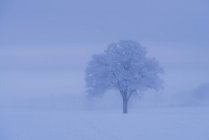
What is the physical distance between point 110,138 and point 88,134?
1.71 metres

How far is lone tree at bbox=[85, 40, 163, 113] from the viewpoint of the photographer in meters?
40.0

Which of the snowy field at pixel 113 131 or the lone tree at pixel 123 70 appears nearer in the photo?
the snowy field at pixel 113 131

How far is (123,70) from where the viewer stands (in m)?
40.1

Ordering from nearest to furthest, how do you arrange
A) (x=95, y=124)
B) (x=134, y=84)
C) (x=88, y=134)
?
(x=88, y=134) < (x=95, y=124) < (x=134, y=84)

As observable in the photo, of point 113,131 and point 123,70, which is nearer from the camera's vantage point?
point 113,131

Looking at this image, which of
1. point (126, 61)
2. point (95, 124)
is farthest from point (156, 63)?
point (95, 124)

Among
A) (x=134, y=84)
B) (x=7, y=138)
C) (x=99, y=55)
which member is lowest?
(x=7, y=138)

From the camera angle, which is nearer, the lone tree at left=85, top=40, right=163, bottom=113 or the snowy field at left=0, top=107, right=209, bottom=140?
the snowy field at left=0, top=107, right=209, bottom=140

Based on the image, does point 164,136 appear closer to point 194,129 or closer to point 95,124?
point 194,129

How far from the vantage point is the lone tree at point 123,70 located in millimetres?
40031

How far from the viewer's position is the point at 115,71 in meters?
40.1

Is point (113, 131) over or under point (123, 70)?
under

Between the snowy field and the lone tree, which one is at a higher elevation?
the lone tree

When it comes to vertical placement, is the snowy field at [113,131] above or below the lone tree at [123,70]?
below
